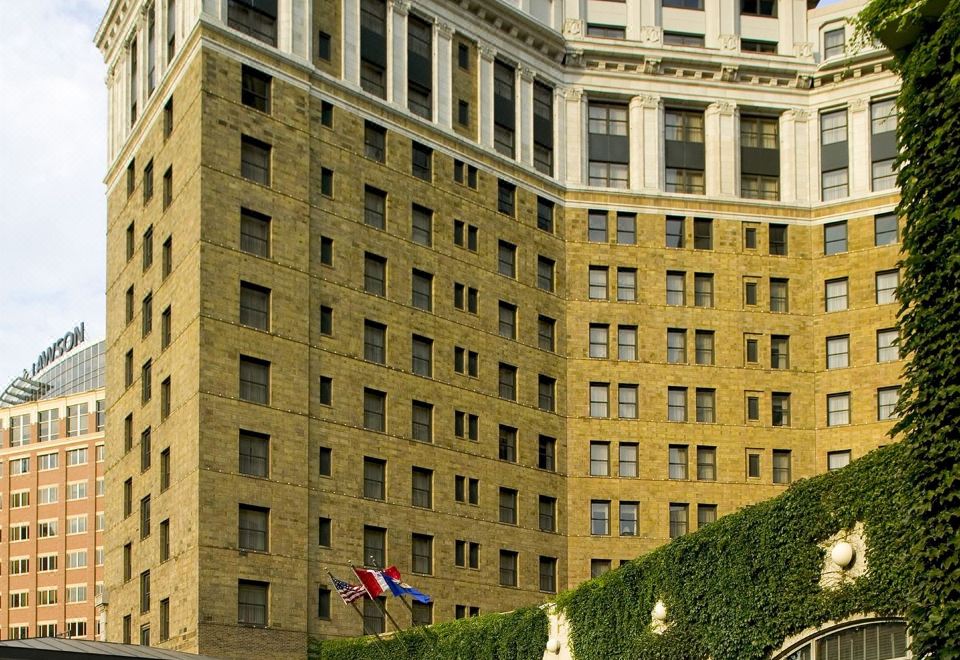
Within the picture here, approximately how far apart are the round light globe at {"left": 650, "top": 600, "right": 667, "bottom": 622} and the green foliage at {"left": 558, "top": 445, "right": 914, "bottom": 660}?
0.26m

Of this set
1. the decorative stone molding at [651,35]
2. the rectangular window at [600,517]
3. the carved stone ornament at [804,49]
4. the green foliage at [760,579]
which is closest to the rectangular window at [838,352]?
the rectangular window at [600,517]

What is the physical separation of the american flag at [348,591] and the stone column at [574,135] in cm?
2913

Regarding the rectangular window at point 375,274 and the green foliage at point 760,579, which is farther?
the rectangular window at point 375,274

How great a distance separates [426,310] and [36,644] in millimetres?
31855

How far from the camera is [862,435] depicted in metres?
82.8

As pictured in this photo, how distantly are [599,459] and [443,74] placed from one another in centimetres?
2212

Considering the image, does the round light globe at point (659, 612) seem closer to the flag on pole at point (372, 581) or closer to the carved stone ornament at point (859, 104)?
the flag on pole at point (372, 581)

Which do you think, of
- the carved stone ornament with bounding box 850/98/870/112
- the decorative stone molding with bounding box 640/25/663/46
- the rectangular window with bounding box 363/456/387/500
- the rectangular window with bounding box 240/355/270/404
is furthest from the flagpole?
the carved stone ornament with bounding box 850/98/870/112

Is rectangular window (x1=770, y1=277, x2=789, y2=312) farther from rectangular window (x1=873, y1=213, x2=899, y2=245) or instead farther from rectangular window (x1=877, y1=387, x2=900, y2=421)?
rectangular window (x1=877, y1=387, x2=900, y2=421)

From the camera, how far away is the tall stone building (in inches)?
2653

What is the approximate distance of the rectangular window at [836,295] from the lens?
3369 inches

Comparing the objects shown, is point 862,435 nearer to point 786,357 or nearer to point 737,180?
point 786,357

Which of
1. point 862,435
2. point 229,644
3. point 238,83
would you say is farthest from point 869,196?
point 229,644

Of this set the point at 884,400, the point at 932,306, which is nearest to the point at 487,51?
the point at 884,400
